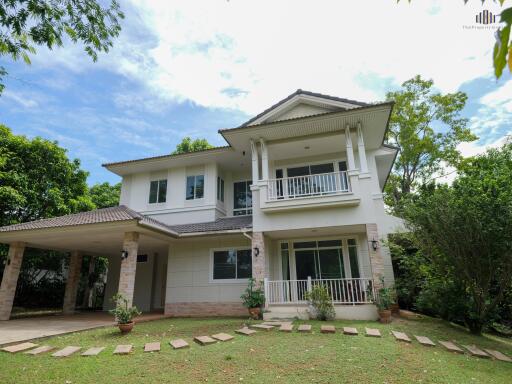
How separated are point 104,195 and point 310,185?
16.3 m

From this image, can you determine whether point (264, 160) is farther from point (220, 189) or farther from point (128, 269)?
point (128, 269)

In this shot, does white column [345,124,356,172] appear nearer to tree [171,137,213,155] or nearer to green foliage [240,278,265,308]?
green foliage [240,278,265,308]

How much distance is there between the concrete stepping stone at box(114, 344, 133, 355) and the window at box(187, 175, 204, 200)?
7.97m

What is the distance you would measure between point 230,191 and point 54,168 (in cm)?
1005

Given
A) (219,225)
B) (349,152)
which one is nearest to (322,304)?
(219,225)

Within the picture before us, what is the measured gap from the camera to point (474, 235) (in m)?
7.88

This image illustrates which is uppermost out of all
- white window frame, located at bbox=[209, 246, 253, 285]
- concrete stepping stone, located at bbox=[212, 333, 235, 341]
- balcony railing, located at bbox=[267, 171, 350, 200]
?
balcony railing, located at bbox=[267, 171, 350, 200]

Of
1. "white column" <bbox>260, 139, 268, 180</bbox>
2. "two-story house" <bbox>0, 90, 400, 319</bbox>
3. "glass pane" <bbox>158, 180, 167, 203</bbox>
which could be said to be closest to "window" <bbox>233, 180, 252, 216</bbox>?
"two-story house" <bbox>0, 90, 400, 319</bbox>

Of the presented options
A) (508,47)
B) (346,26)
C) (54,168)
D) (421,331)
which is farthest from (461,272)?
(54,168)

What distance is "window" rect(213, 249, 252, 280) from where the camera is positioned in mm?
11930

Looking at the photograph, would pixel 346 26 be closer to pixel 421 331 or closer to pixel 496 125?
pixel 421 331

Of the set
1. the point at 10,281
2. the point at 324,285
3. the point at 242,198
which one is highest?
the point at 242,198

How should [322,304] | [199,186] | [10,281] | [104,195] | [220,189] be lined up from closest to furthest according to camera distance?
[322,304]
[10,281]
[199,186]
[220,189]
[104,195]

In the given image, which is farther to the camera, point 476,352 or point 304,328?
point 304,328
